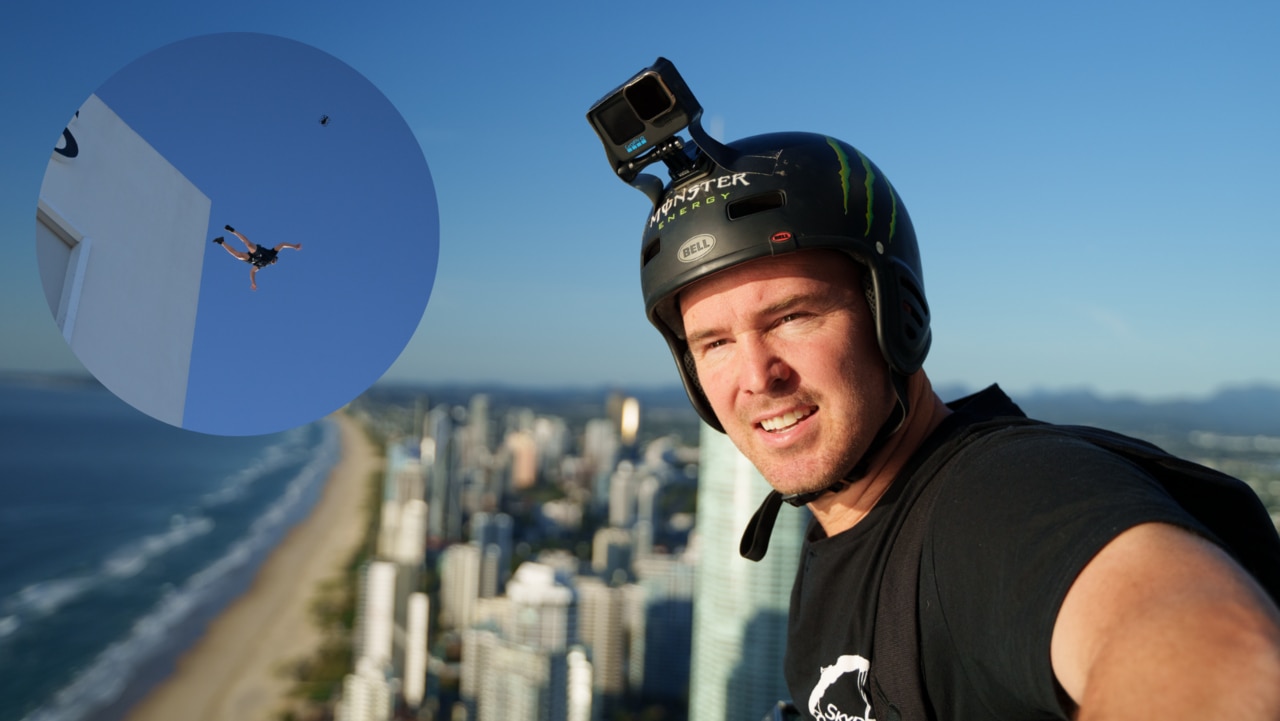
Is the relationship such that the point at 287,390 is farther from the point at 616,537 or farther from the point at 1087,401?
the point at 616,537

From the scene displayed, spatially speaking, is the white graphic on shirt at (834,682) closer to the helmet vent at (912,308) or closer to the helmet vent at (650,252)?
the helmet vent at (912,308)

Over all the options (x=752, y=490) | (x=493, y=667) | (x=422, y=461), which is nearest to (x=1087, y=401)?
(x=752, y=490)

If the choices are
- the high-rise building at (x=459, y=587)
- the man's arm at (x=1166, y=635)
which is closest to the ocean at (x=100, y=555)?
the man's arm at (x=1166, y=635)

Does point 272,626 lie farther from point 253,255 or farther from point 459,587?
point 253,255

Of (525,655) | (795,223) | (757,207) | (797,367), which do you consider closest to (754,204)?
(757,207)

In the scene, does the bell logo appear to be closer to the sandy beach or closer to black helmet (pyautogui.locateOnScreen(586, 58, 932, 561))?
black helmet (pyautogui.locateOnScreen(586, 58, 932, 561))

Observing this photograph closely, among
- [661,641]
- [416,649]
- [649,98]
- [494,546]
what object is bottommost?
[416,649]
